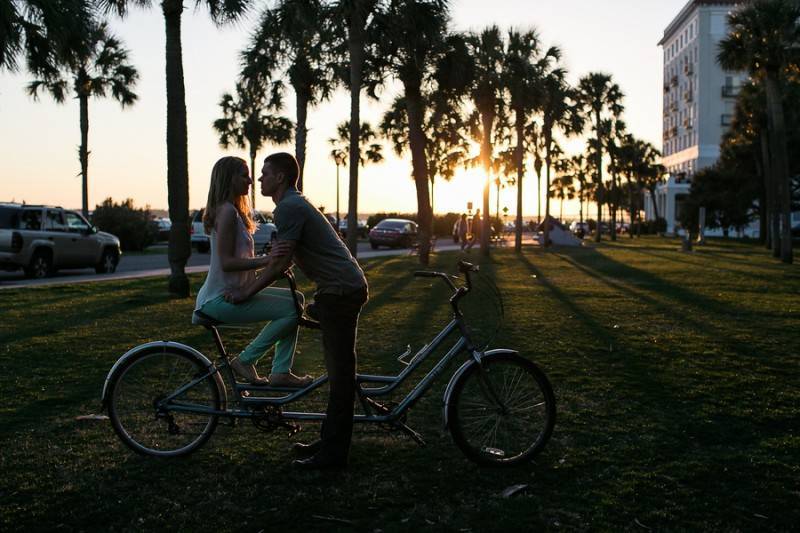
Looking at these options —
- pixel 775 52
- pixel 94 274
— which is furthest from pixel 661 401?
pixel 775 52

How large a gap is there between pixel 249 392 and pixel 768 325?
9.53 metres

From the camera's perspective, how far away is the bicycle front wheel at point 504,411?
5.33 meters

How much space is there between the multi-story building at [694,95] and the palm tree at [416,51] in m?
72.3

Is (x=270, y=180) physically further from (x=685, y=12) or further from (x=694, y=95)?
(x=685, y=12)

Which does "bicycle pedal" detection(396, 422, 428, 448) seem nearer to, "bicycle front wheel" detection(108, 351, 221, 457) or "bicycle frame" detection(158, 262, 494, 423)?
"bicycle frame" detection(158, 262, 494, 423)

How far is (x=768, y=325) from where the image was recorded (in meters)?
12.9

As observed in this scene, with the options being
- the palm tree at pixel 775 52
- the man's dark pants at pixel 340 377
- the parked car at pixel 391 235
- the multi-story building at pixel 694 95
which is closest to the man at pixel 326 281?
the man's dark pants at pixel 340 377

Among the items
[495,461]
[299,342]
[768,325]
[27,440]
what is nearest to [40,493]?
[27,440]

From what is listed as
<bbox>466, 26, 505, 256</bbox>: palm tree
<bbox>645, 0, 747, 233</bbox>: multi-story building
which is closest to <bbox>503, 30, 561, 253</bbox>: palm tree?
<bbox>466, 26, 505, 256</bbox>: palm tree

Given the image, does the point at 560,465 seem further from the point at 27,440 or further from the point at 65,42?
the point at 65,42

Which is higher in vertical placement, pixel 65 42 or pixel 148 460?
pixel 65 42

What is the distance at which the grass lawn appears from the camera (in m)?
4.47

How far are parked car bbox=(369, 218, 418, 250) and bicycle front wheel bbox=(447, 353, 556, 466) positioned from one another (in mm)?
42318

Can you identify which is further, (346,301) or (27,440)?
(27,440)
